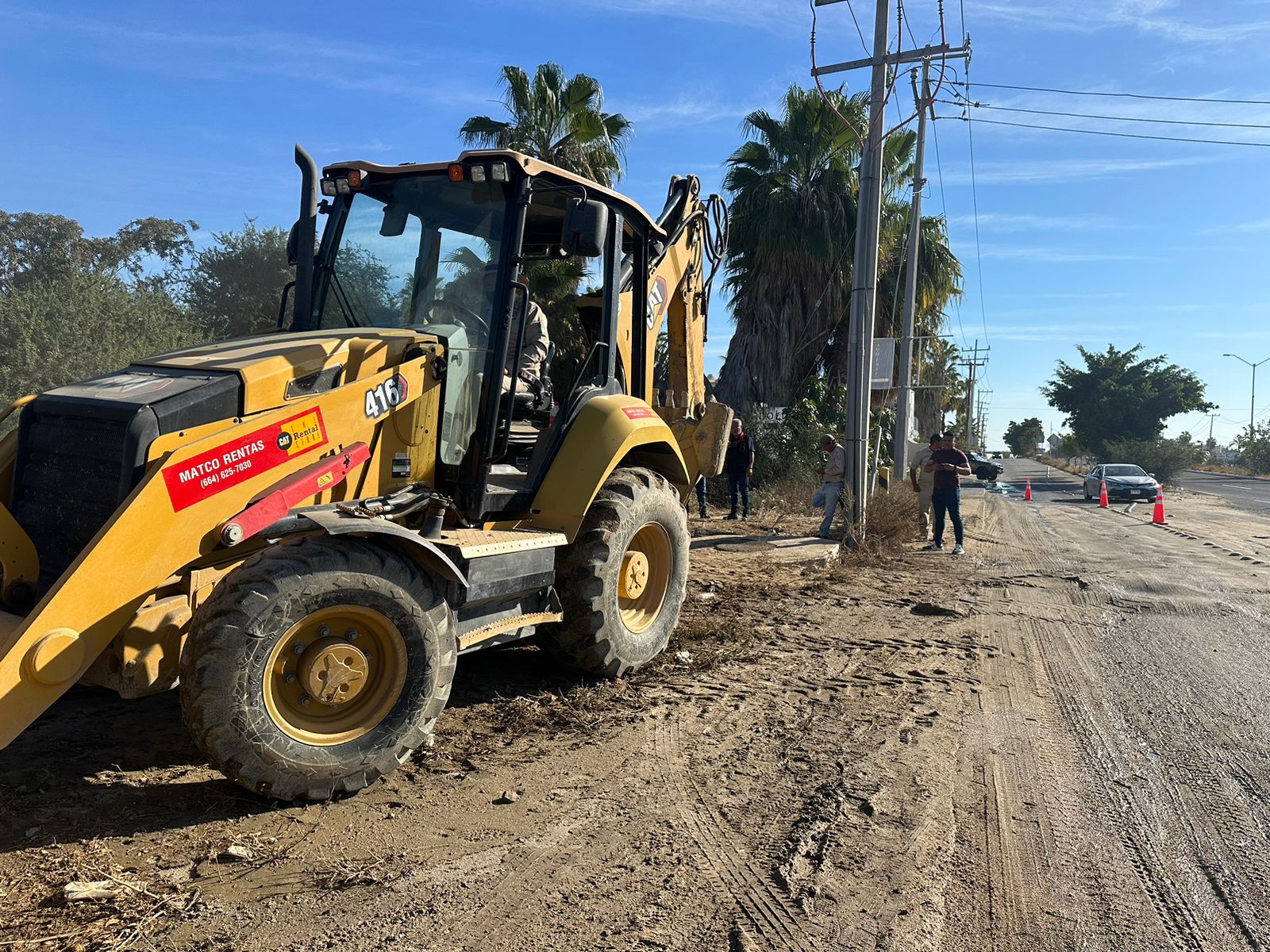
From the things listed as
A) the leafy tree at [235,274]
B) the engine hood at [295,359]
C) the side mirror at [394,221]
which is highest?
the leafy tree at [235,274]

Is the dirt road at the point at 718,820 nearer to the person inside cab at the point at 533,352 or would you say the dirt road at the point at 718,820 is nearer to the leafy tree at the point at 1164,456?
the person inside cab at the point at 533,352

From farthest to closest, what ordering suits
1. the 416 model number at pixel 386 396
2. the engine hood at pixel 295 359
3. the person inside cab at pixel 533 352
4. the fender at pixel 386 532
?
the person inside cab at pixel 533 352
the 416 model number at pixel 386 396
the engine hood at pixel 295 359
the fender at pixel 386 532

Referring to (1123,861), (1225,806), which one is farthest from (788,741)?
(1225,806)

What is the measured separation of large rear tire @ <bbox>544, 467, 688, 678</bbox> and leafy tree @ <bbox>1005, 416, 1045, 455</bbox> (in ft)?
506

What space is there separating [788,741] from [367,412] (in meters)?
2.69

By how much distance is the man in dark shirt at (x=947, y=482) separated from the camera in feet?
40.4

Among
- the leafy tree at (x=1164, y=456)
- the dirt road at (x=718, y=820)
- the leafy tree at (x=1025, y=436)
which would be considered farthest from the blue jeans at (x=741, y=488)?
the leafy tree at (x=1025, y=436)

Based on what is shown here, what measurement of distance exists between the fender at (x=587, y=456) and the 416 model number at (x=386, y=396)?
1109 mm

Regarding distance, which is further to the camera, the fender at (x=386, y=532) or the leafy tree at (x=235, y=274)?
the leafy tree at (x=235, y=274)

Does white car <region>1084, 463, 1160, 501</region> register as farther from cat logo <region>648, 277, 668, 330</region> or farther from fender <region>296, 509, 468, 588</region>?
fender <region>296, 509, 468, 588</region>

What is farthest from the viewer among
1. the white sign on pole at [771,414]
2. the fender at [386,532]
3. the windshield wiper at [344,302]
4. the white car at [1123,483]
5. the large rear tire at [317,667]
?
the white car at [1123,483]

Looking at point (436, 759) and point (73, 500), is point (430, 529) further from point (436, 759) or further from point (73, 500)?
point (73, 500)

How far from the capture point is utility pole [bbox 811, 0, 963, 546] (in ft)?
41.8

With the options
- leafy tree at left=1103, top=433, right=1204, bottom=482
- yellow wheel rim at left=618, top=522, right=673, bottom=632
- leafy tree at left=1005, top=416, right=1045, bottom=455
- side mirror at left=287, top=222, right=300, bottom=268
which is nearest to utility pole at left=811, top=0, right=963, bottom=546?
yellow wheel rim at left=618, top=522, right=673, bottom=632
